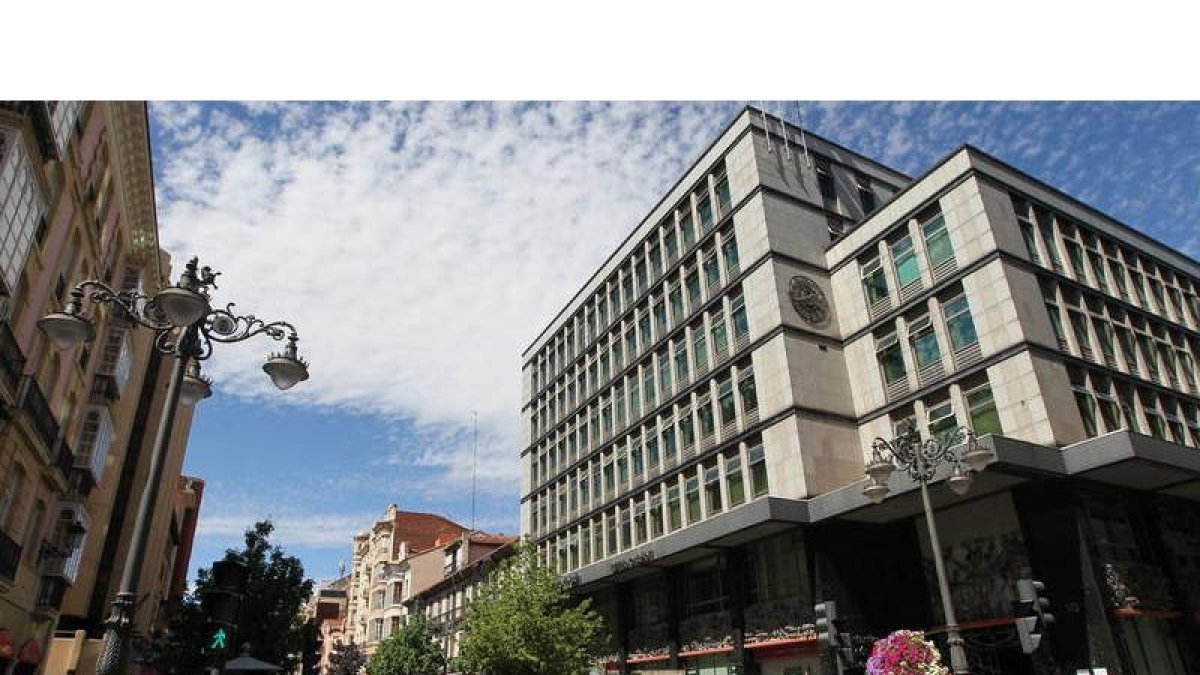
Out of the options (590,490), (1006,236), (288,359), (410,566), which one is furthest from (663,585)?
(410,566)

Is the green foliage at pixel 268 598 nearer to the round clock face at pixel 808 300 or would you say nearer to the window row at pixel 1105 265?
the round clock face at pixel 808 300

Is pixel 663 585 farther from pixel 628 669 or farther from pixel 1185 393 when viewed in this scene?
pixel 1185 393

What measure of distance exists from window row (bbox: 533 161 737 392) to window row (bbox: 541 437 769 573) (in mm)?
9362

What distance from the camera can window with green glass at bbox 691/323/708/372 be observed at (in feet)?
113

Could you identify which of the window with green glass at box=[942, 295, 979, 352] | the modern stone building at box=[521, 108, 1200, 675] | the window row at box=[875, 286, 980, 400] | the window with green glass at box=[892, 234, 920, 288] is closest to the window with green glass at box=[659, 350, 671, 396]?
the modern stone building at box=[521, 108, 1200, 675]

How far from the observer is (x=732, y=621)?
28.8 metres

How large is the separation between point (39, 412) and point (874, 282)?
91.4 ft

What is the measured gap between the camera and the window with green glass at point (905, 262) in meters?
28.3

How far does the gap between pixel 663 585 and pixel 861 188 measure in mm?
21194

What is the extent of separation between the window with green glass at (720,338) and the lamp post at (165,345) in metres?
25.4

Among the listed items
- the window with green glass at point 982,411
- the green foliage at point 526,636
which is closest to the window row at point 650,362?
the window with green glass at point 982,411

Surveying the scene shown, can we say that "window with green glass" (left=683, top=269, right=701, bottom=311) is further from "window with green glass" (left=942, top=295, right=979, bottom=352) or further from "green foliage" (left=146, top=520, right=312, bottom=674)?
"green foliage" (left=146, top=520, right=312, bottom=674)

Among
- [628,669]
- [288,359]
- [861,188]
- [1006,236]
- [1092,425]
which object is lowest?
[628,669]

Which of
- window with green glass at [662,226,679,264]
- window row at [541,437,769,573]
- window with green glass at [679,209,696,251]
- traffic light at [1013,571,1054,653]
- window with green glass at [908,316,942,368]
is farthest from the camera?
window with green glass at [662,226,679,264]
